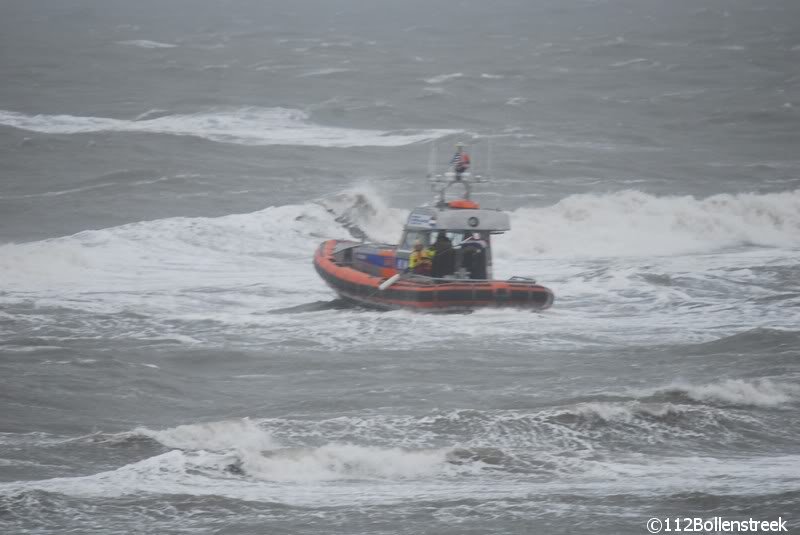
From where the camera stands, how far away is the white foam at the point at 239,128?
3341 centimetres

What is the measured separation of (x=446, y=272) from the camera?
1672 centimetres

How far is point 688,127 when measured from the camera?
35.2 metres

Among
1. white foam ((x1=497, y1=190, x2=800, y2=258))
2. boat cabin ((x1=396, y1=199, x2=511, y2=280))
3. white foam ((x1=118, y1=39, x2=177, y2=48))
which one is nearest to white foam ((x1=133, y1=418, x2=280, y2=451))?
boat cabin ((x1=396, y1=199, x2=511, y2=280))

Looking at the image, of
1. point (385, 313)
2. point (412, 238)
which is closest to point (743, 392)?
point (385, 313)

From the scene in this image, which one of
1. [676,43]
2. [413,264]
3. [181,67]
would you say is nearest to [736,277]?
[413,264]

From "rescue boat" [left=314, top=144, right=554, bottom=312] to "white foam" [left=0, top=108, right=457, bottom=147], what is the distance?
15.9 metres

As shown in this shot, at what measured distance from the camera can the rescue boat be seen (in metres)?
16.1

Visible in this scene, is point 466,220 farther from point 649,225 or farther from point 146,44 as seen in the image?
point 146,44

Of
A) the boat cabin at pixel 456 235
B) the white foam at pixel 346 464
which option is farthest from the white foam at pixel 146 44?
the white foam at pixel 346 464

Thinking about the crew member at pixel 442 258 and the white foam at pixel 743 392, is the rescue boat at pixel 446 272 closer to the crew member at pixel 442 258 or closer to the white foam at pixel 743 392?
the crew member at pixel 442 258

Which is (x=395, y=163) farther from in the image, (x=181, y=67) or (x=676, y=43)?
(x=676, y=43)

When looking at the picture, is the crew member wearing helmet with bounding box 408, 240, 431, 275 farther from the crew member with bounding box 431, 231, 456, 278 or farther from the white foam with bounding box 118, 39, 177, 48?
the white foam with bounding box 118, 39, 177, 48

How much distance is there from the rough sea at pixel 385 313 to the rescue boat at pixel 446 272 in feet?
0.84

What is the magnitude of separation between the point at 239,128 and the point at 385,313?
764 inches
